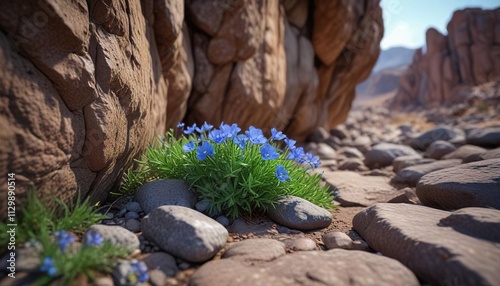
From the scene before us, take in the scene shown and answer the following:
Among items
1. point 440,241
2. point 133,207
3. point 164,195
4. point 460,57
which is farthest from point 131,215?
point 460,57

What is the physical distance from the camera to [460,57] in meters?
29.5

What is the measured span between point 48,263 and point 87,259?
0.50ft

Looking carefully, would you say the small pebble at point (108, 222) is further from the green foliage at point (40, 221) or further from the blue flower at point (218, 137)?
the blue flower at point (218, 137)

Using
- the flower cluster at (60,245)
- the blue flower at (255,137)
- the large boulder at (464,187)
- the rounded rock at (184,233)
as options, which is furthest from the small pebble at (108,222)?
the large boulder at (464,187)

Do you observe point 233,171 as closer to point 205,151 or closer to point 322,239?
point 205,151

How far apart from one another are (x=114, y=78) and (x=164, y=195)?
921 mm

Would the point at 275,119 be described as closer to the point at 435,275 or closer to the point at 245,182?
the point at 245,182

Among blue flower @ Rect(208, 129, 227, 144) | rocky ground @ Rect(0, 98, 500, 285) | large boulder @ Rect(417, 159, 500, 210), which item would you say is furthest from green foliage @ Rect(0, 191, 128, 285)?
large boulder @ Rect(417, 159, 500, 210)

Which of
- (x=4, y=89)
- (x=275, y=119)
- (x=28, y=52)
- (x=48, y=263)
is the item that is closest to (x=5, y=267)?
(x=48, y=263)

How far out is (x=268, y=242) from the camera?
5.64 feet

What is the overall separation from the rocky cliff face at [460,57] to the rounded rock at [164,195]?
28.2 m

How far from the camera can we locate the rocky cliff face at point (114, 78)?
140 cm

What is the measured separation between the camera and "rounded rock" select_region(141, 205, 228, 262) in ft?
4.95

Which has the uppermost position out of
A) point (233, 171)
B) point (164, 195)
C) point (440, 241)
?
point (233, 171)
